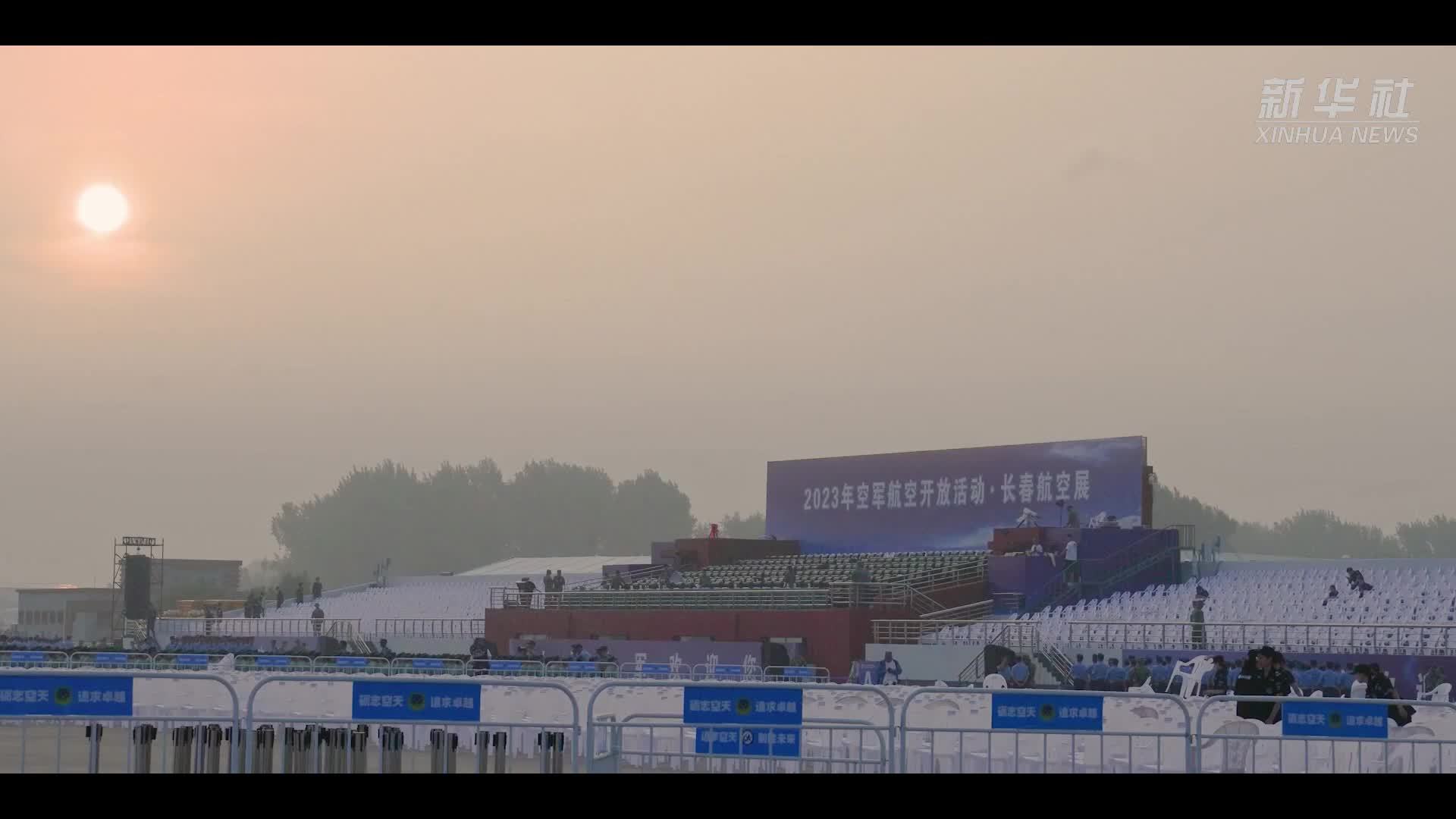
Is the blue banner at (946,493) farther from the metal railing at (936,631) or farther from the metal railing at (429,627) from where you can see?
the metal railing at (429,627)

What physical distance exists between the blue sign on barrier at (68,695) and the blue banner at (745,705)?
14.9 ft

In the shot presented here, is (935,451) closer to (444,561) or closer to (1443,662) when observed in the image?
(1443,662)

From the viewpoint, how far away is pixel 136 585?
53969 millimetres

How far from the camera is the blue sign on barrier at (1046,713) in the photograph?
45.8 feet

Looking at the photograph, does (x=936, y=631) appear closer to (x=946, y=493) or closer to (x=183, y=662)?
(x=946, y=493)

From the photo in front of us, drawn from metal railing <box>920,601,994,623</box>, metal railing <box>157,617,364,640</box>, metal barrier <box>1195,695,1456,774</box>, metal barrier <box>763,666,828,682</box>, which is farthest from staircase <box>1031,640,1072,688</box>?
metal railing <box>157,617,364,640</box>

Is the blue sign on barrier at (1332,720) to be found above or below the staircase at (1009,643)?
above

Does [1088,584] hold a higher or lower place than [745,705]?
higher

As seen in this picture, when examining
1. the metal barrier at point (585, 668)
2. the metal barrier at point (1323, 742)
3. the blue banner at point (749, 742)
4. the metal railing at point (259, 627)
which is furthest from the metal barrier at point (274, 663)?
the metal barrier at point (1323, 742)

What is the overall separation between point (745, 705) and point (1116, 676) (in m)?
16.5

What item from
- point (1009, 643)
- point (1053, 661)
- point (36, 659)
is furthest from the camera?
point (36, 659)

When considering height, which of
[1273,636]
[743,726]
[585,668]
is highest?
[1273,636]

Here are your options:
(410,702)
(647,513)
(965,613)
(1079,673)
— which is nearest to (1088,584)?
(965,613)
